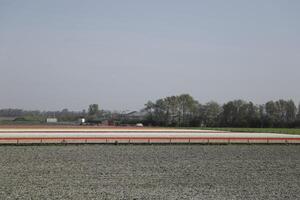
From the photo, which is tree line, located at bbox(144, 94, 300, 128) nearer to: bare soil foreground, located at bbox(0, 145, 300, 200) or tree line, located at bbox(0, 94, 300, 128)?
tree line, located at bbox(0, 94, 300, 128)

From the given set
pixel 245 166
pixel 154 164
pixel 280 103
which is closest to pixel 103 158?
pixel 154 164

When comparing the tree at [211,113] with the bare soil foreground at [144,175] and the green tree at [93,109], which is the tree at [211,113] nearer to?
the green tree at [93,109]

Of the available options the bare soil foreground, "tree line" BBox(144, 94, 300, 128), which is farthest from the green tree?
the bare soil foreground

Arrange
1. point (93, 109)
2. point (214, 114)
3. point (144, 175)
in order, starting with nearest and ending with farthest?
point (144, 175)
point (214, 114)
point (93, 109)

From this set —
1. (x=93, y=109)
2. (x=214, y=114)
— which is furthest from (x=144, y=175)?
(x=93, y=109)

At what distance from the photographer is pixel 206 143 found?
3888 centimetres

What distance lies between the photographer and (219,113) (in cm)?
12231

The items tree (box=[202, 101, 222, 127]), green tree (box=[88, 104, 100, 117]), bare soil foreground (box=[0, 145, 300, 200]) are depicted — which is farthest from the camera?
green tree (box=[88, 104, 100, 117])

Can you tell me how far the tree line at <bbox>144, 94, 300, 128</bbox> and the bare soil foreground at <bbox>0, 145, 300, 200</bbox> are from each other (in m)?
73.5

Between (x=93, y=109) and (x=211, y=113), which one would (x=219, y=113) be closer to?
(x=211, y=113)

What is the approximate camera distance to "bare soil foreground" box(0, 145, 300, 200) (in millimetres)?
15422

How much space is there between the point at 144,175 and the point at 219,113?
10434cm

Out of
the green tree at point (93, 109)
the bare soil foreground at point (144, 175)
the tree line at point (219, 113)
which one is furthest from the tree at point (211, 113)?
the bare soil foreground at point (144, 175)

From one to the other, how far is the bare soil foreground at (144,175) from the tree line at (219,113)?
73479 mm
